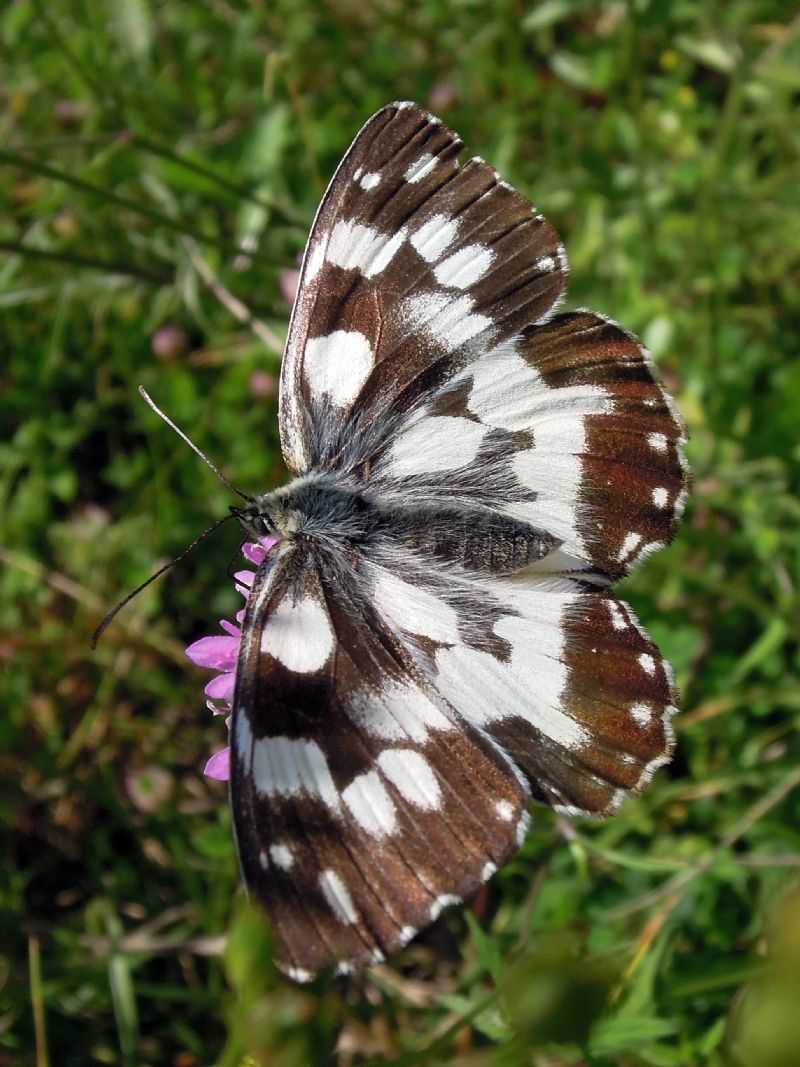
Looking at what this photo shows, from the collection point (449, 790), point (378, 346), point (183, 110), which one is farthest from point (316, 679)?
point (183, 110)

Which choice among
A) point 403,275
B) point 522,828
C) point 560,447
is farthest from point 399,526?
point 522,828

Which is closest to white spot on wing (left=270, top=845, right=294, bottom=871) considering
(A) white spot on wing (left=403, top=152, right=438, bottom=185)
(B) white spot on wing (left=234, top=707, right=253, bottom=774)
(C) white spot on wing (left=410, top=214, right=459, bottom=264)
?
(B) white spot on wing (left=234, top=707, right=253, bottom=774)

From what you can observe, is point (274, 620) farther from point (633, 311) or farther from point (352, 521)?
point (633, 311)

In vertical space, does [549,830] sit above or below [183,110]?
below

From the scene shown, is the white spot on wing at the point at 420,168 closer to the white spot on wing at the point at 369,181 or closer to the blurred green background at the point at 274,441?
the white spot on wing at the point at 369,181

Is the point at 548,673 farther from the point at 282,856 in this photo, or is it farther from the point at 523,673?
the point at 282,856

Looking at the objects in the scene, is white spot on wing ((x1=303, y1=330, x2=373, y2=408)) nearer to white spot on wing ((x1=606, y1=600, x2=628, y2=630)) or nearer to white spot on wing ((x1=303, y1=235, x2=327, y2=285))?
white spot on wing ((x1=303, y1=235, x2=327, y2=285))
